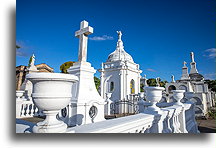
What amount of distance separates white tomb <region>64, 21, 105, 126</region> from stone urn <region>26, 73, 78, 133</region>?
1.78 meters

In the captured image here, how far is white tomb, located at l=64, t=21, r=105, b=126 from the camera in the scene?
2.98m

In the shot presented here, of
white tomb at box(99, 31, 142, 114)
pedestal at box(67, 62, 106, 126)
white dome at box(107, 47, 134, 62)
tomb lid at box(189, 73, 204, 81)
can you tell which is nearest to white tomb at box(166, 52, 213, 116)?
tomb lid at box(189, 73, 204, 81)

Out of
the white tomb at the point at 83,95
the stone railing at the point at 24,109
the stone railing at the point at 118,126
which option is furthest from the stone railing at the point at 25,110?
the stone railing at the point at 118,126

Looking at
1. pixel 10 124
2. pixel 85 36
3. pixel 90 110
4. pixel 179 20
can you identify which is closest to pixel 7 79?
pixel 10 124

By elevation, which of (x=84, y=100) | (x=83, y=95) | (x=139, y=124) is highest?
(x=83, y=95)

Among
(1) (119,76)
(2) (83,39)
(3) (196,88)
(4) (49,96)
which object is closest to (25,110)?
(2) (83,39)

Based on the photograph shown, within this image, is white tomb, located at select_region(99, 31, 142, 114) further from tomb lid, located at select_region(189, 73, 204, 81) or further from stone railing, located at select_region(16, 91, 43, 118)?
stone railing, located at select_region(16, 91, 43, 118)

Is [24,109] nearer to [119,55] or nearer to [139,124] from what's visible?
[139,124]

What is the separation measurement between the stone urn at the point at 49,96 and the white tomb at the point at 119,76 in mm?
7606

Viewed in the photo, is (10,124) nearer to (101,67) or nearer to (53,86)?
(53,86)

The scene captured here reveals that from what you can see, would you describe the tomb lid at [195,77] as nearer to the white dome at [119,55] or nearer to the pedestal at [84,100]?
the white dome at [119,55]

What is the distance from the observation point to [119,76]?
9.23 meters

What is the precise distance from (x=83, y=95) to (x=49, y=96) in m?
2.02

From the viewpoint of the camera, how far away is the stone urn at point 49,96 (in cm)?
114
